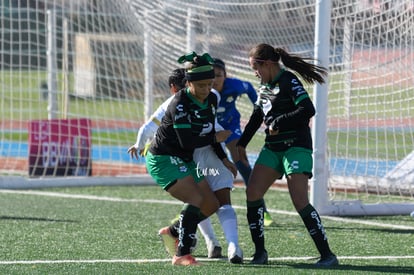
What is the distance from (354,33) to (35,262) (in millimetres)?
5078

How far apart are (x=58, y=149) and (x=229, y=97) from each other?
191 inches

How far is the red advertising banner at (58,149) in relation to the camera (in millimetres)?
14273

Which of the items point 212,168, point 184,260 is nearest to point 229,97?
point 212,168

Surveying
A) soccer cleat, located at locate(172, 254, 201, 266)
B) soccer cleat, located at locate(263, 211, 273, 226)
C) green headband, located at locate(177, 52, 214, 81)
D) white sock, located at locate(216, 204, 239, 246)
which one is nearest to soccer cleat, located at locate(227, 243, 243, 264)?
white sock, located at locate(216, 204, 239, 246)

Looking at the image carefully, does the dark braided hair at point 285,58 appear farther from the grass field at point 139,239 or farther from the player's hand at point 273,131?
the grass field at point 139,239

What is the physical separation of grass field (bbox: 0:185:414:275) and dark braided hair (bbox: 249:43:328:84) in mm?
1459

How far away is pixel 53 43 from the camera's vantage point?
14484 mm

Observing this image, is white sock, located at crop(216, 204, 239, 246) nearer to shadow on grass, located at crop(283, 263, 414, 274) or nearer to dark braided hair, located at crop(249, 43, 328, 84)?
shadow on grass, located at crop(283, 263, 414, 274)

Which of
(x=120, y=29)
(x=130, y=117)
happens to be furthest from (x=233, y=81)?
(x=130, y=117)

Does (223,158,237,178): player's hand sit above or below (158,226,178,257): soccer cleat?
above

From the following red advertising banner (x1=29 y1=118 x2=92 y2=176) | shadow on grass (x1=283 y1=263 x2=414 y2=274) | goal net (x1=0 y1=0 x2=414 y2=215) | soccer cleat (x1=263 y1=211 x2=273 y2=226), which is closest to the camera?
shadow on grass (x1=283 y1=263 x2=414 y2=274)

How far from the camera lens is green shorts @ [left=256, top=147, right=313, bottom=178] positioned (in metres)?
7.49

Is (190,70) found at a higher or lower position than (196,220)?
Result: higher

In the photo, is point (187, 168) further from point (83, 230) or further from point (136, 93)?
point (136, 93)
